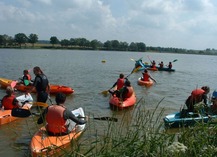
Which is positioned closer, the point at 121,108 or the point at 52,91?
the point at 121,108

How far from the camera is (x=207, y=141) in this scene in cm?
304

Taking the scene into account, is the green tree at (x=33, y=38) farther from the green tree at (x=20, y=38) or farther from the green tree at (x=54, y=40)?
the green tree at (x=54, y=40)

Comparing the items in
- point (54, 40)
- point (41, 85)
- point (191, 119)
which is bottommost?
point (41, 85)

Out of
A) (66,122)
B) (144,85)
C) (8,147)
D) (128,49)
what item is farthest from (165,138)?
(128,49)

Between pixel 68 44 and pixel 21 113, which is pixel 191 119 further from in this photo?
pixel 68 44

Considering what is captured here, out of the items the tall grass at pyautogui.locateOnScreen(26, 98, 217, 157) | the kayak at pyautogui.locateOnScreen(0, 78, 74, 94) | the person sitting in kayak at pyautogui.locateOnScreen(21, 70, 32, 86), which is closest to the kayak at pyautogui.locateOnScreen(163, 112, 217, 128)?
the tall grass at pyautogui.locateOnScreen(26, 98, 217, 157)

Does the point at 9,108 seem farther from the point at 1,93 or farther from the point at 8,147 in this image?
the point at 1,93

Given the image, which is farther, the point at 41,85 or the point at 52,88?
the point at 52,88

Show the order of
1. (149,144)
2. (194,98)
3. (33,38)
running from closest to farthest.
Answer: (149,144)
(194,98)
(33,38)

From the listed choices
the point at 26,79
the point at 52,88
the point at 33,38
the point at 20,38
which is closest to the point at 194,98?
the point at 52,88

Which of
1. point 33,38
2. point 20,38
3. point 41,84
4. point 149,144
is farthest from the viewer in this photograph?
point 33,38

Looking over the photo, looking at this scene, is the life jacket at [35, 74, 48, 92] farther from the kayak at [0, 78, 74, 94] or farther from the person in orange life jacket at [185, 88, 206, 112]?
the kayak at [0, 78, 74, 94]

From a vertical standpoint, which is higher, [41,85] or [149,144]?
[149,144]

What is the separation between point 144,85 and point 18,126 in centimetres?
1017
